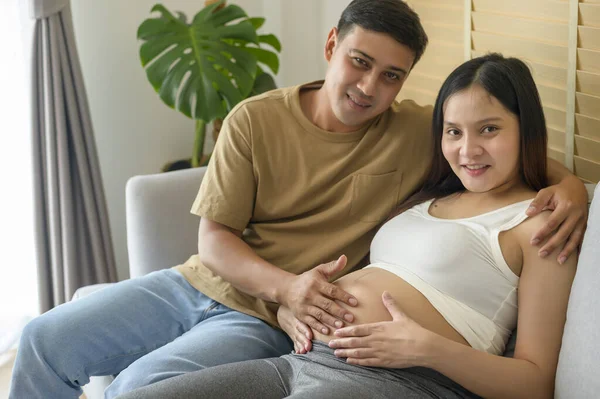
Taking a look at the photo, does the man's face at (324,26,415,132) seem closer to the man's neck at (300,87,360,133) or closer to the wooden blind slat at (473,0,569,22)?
the man's neck at (300,87,360,133)

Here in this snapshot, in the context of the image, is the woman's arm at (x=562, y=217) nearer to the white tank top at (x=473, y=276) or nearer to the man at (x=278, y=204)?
the white tank top at (x=473, y=276)

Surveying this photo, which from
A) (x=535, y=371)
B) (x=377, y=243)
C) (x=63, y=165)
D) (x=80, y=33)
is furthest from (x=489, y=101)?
(x=80, y=33)

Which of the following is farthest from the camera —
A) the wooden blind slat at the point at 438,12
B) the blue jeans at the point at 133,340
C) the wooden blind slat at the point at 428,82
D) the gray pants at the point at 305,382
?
the wooden blind slat at the point at 428,82

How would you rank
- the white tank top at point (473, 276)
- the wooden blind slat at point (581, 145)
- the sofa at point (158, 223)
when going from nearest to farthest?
the white tank top at point (473, 276) < the wooden blind slat at point (581, 145) < the sofa at point (158, 223)

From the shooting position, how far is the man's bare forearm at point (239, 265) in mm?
1688

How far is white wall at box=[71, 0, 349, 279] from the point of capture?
3.03 meters

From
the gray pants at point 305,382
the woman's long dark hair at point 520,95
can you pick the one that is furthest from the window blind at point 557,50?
the gray pants at point 305,382

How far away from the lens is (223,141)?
1.85 m

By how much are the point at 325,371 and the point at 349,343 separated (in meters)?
0.07

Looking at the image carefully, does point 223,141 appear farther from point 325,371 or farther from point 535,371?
point 535,371

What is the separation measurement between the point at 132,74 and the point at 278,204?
5.05 ft

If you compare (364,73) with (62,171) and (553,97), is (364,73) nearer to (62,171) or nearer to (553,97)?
(553,97)

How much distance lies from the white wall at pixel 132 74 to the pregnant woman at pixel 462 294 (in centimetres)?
150

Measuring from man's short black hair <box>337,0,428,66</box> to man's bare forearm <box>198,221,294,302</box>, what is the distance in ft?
1.87
